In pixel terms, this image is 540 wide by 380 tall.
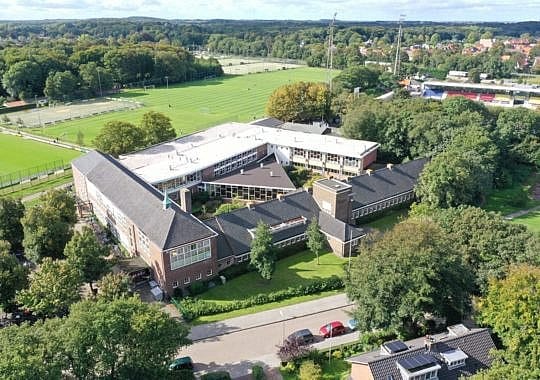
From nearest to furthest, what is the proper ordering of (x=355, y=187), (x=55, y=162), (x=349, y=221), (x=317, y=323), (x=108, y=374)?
1. (x=108, y=374)
2. (x=317, y=323)
3. (x=349, y=221)
4. (x=355, y=187)
5. (x=55, y=162)

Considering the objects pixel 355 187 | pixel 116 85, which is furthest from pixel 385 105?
pixel 116 85

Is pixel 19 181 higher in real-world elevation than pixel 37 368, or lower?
lower

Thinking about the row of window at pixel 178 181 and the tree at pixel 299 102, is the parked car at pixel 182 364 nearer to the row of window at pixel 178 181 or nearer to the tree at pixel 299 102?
the row of window at pixel 178 181

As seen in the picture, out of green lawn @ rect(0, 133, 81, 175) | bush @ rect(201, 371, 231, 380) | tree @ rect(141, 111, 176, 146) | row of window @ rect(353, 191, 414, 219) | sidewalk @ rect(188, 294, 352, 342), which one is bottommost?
sidewalk @ rect(188, 294, 352, 342)

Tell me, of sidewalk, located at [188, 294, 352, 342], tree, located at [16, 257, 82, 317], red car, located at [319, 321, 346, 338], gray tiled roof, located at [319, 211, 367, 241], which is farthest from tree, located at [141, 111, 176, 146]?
red car, located at [319, 321, 346, 338]

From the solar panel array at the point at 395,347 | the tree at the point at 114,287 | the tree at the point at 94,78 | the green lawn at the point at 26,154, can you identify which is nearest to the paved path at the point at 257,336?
the solar panel array at the point at 395,347

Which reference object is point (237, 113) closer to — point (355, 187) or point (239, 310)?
point (355, 187)

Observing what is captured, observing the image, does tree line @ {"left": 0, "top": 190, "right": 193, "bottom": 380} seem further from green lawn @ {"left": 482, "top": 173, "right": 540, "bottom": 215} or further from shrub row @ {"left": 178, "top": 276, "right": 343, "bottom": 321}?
green lawn @ {"left": 482, "top": 173, "right": 540, "bottom": 215}
